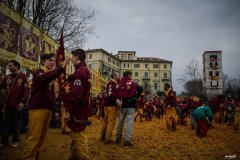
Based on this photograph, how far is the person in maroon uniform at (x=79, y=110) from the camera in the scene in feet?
13.0

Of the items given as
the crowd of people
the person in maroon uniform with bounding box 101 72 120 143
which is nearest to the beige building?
the crowd of people

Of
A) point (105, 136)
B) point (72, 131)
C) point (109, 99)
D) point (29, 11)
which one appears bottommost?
point (105, 136)

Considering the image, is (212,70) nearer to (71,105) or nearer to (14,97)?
(14,97)

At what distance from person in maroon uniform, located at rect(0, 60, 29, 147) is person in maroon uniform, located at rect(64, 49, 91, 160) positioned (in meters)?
2.47

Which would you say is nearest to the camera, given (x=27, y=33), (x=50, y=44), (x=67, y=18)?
(x=27, y=33)

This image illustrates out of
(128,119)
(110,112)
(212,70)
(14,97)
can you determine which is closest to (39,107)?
(14,97)

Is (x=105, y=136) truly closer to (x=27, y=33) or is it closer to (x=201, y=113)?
(x=201, y=113)

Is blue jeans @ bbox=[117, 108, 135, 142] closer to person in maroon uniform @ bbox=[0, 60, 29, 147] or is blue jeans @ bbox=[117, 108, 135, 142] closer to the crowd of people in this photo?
the crowd of people

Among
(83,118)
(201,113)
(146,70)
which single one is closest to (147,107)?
(201,113)

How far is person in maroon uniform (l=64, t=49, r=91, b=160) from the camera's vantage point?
396 cm

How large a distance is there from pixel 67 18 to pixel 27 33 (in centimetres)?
1408

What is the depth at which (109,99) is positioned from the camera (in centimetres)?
732

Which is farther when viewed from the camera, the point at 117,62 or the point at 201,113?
the point at 117,62

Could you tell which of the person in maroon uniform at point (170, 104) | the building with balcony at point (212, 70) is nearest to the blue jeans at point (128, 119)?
the person in maroon uniform at point (170, 104)
